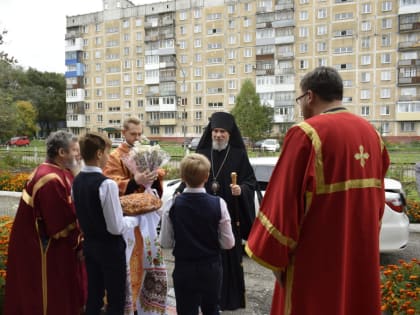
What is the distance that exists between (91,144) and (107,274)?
106 cm

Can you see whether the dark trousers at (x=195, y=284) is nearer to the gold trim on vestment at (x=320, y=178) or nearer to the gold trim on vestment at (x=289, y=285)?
the gold trim on vestment at (x=289, y=285)

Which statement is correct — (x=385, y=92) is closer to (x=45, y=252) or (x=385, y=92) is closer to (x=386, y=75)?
(x=386, y=75)

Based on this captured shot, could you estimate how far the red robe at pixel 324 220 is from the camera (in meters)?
2.35

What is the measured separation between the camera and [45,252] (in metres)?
3.53

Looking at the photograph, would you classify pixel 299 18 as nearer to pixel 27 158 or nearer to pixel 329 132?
pixel 27 158

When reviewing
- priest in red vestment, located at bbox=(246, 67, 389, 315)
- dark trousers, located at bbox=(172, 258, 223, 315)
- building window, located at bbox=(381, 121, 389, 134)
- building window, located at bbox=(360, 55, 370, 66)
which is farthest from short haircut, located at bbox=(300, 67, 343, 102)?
building window, located at bbox=(360, 55, 370, 66)

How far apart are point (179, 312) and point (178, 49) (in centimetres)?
6415

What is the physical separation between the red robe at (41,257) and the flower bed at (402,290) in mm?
2826

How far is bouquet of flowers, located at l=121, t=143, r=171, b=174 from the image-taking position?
3842 mm

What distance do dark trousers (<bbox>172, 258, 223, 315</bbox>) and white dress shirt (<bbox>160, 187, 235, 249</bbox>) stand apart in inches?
6.9

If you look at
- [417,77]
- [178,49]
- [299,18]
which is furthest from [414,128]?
[178,49]

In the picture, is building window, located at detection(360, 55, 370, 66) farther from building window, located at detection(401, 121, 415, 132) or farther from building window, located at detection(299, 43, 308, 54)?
building window, located at detection(401, 121, 415, 132)

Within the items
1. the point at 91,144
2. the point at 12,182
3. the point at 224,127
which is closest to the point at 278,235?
the point at 91,144

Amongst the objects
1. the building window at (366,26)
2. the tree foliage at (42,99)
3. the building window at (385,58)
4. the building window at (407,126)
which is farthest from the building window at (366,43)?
the tree foliage at (42,99)
